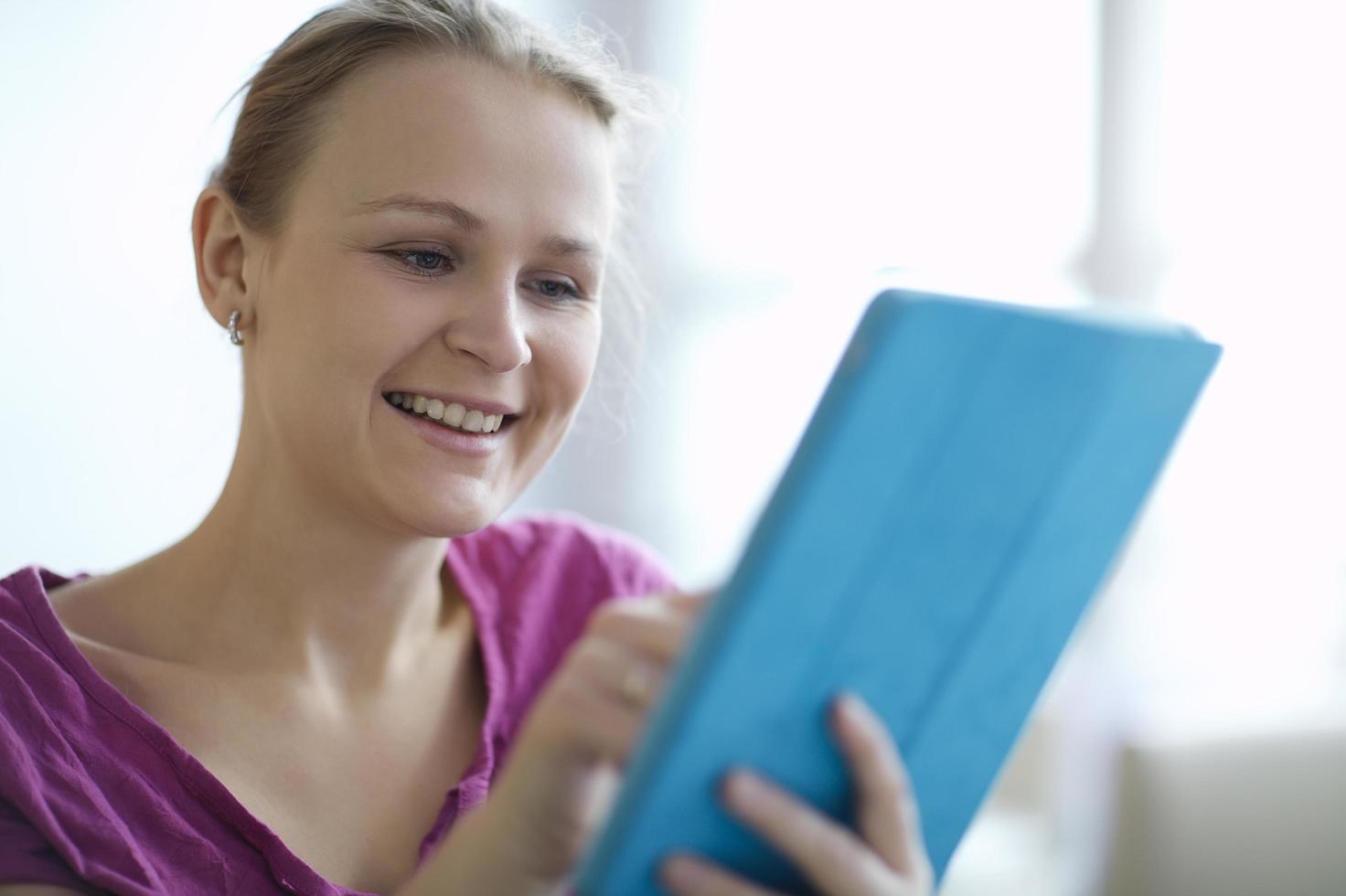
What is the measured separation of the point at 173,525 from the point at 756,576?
1473 mm

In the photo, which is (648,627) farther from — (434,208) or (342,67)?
(342,67)

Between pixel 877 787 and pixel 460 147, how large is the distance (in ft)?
2.36

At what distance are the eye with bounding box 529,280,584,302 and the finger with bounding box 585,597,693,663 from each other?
609 millimetres

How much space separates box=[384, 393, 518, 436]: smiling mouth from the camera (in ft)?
3.93

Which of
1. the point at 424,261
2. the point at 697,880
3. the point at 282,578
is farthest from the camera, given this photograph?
the point at 282,578

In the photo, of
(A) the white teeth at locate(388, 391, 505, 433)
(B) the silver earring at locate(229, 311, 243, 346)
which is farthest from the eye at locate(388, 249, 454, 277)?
(B) the silver earring at locate(229, 311, 243, 346)

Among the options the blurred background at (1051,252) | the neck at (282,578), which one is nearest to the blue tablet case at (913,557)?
the neck at (282,578)

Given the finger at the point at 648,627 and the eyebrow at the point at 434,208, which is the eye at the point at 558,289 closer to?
the eyebrow at the point at 434,208

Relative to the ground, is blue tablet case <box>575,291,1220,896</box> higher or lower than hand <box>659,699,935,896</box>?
higher

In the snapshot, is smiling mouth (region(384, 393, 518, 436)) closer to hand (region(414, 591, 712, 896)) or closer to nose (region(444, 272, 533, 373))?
nose (region(444, 272, 533, 373))

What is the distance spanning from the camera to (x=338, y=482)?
1.21 meters

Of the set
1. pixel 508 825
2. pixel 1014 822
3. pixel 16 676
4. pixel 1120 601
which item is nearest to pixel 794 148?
pixel 1120 601

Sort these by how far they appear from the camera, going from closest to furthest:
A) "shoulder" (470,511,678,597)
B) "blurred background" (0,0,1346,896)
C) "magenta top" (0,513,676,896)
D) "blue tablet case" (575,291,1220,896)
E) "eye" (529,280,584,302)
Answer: "blue tablet case" (575,291,1220,896)
"magenta top" (0,513,676,896)
"eye" (529,280,584,302)
"shoulder" (470,511,678,597)
"blurred background" (0,0,1346,896)

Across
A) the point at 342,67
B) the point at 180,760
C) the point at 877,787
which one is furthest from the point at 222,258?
the point at 877,787
